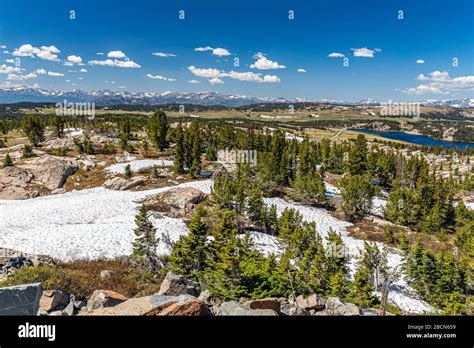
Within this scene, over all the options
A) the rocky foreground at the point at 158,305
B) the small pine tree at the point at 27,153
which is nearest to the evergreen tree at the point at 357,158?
the rocky foreground at the point at 158,305

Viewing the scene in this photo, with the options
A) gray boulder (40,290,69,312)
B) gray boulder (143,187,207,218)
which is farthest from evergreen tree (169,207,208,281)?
gray boulder (143,187,207,218)

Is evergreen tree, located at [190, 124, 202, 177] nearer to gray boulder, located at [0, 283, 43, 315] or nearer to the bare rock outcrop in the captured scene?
the bare rock outcrop

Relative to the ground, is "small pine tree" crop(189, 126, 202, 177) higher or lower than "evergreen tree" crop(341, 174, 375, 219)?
higher

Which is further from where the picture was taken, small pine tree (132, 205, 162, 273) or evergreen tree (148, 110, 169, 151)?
evergreen tree (148, 110, 169, 151)

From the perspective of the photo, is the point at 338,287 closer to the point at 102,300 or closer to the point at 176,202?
the point at 102,300

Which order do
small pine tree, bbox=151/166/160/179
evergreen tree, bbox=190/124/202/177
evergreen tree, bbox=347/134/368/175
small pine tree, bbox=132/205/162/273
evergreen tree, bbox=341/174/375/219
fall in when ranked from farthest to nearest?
evergreen tree, bbox=347/134/368/175 < evergreen tree, bbox=190/124/202/177 < small pine tree, bbox=151/166/160/179 < evergreen tree, bbox=341/174/375/219 < small pine tree, bbox=132/205/162/273

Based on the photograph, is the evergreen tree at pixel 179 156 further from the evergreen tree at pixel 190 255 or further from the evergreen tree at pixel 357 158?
the evergreen tree at pixel 357 158

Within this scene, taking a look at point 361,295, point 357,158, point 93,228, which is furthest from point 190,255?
point 357,158
